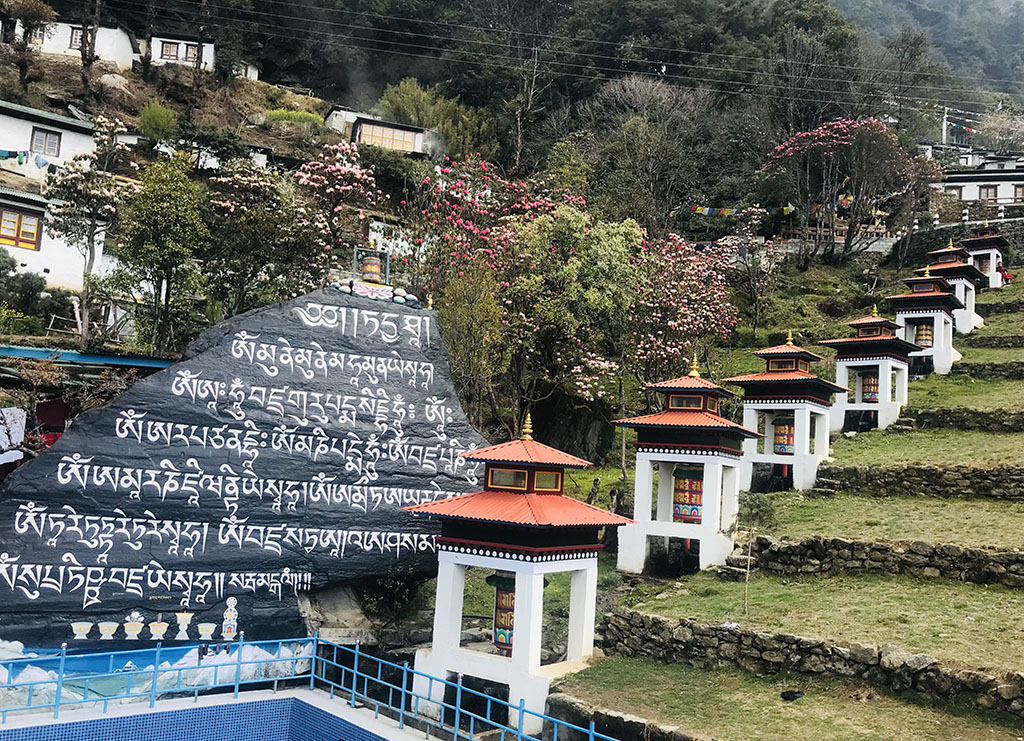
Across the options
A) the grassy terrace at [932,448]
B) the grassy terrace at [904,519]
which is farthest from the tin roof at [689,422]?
the grassy terrace at [932,448]

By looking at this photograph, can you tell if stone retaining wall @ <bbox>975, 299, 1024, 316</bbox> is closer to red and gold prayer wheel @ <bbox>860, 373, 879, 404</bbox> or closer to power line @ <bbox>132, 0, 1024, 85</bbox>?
red and gold prayer wheel @ <bbox>860, 373, 879, 404</bbox>

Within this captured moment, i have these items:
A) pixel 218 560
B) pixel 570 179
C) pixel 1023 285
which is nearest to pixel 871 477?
pixel 218 560

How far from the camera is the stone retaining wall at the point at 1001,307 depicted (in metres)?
34.3

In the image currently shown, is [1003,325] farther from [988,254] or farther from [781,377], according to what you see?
[781,377]

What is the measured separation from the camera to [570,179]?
34000 millimetres

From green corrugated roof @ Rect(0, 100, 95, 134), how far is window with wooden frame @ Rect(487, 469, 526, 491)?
1125 inches

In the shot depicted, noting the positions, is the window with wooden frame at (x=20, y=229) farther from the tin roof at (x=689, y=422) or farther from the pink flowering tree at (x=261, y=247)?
the tin roof at (x=689, y=422)

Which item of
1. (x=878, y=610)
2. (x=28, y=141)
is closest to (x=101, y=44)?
(x=28, y=141)

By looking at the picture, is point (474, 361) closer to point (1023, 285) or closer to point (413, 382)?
point (413, 382)

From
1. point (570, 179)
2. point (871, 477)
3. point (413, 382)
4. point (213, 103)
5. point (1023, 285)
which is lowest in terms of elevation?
point (871, 477)

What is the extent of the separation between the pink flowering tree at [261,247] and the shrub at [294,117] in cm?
2287

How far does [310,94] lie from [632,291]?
120 ft

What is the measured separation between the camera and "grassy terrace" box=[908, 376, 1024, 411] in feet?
81.8

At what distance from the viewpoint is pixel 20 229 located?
93.6 ft
